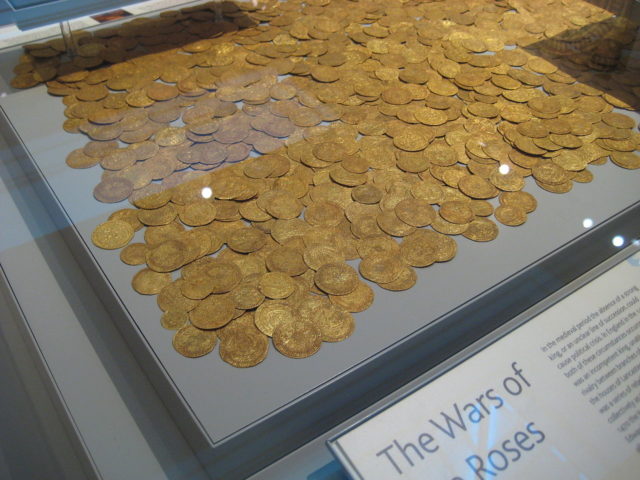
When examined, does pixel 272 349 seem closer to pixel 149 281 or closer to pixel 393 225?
pixel 149 281

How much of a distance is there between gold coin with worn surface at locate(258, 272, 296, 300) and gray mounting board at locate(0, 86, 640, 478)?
0.15 metres

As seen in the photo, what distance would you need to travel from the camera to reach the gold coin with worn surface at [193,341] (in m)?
1.27

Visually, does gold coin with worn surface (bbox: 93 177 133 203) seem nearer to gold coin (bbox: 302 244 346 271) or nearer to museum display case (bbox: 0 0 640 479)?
museum display case (bbox: 0 0 640 479)

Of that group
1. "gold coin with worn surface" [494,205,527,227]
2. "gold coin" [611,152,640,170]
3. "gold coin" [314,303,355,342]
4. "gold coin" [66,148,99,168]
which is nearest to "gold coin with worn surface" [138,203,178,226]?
"gold coin" [66,148,99,168]

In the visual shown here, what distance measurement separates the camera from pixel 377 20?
250 centimetres

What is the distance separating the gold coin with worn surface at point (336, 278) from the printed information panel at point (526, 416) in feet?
1.09

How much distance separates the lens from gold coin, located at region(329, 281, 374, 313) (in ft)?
4.47

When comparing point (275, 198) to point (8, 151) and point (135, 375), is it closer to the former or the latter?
point (135, 375)

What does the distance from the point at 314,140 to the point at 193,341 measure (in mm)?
782

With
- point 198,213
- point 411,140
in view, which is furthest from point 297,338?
point 411,140

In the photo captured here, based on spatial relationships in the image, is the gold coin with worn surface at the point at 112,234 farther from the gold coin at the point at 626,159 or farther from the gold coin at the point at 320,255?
the gold coin at the point at 626,159

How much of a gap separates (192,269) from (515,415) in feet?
2.51

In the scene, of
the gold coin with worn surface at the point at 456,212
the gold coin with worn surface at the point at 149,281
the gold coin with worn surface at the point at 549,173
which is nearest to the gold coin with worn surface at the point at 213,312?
the gold coin with worn surface at the point at 149,281

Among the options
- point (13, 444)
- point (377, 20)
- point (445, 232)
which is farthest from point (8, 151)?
point (377, 20)
